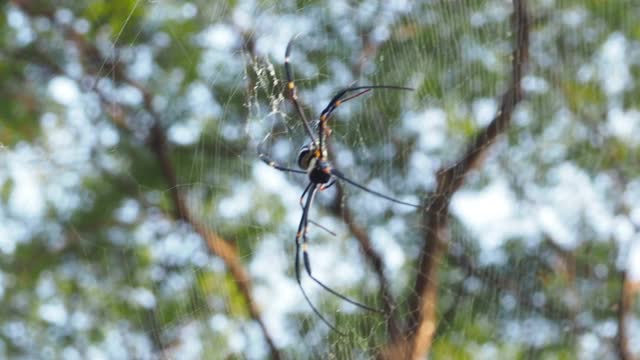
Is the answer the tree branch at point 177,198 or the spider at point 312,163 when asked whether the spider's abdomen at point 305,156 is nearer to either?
the spider at point 312,163

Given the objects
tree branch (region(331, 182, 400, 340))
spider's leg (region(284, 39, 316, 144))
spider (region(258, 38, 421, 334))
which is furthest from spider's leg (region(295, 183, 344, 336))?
tree branch (region(331, 182, 400, 340))

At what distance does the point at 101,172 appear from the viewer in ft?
13.4

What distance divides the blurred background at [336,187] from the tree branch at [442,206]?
0.5 inches

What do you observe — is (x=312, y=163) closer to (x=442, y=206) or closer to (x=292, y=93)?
(x=292, y=93)

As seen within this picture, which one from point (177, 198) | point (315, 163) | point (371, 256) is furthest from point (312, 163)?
point (177, 198)

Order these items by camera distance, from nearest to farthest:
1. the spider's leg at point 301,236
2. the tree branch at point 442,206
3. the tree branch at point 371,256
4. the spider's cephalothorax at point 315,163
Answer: the spider's cephalothorax at point 315,163 < the spider's leg at point 301,236 < the tree branch at point 371,256 < the tree branch at point 442,206

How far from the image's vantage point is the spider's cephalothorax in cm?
228

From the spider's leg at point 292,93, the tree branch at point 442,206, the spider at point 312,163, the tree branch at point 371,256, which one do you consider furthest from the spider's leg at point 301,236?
the tree branch at point 442,206

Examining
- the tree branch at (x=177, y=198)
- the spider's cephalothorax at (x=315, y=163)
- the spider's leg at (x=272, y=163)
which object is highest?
the tree branch at (x=177, y=198)

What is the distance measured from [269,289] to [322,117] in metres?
1.31

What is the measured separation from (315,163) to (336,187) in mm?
934

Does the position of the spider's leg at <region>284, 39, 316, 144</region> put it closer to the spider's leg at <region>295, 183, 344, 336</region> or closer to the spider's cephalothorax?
the spider's cephalothorax

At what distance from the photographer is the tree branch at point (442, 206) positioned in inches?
136

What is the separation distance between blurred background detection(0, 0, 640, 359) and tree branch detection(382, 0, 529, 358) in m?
0.01
